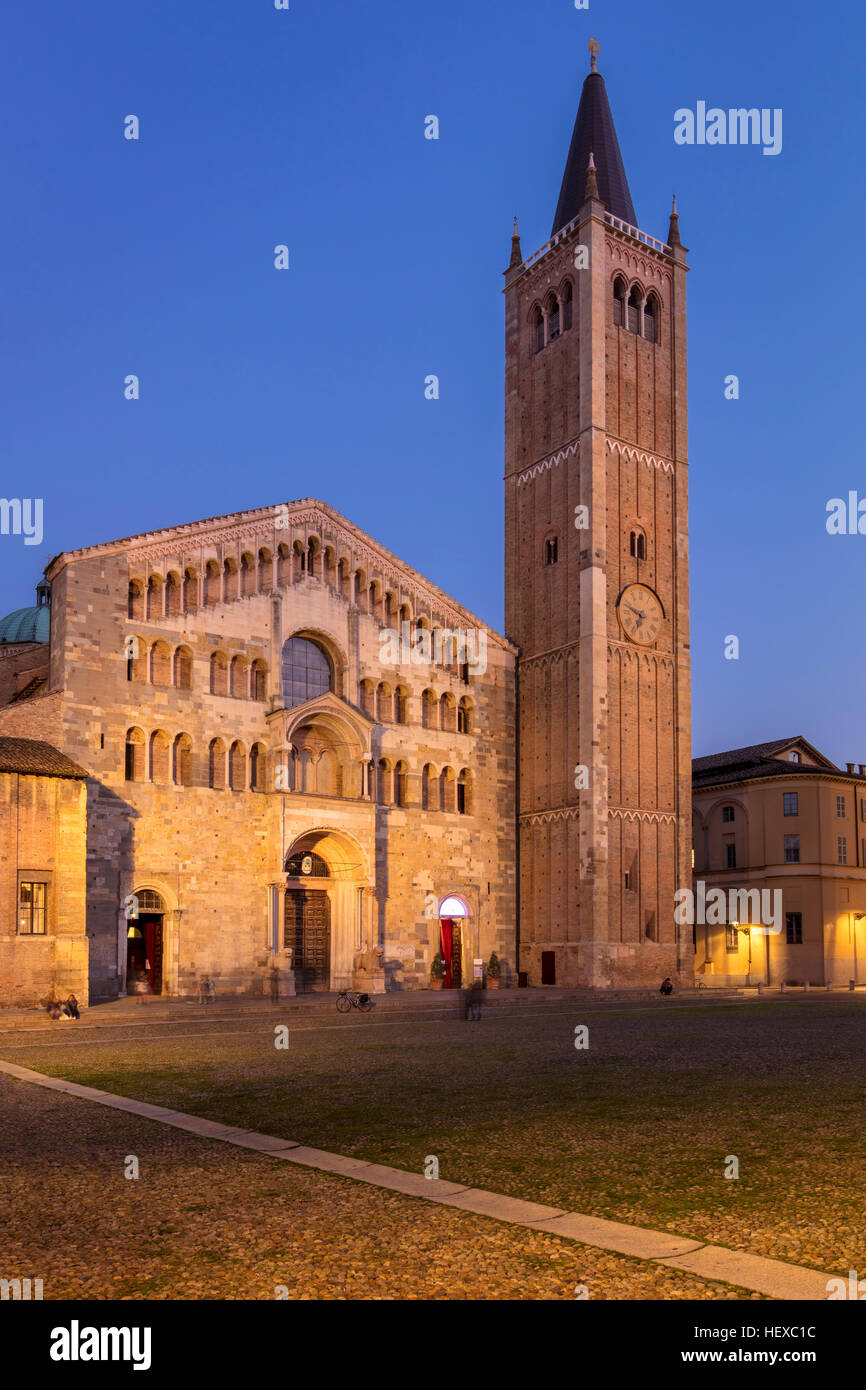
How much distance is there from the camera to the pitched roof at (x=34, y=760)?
112ft

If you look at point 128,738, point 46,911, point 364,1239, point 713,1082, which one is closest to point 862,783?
point 128,738

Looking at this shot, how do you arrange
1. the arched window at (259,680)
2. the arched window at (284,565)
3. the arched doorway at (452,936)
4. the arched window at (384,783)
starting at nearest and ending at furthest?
the arched window at (259,680) < the arched window at (284,565) < the arched window at (384,783) < the arched doorway at (452,936)

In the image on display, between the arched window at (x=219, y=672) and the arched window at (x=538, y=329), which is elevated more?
the arched window at (x=538, y=329)

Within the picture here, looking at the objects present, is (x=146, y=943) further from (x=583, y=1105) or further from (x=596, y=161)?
(x=596, y=161)

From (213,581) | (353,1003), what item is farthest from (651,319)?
(353,1003)

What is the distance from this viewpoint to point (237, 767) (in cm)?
4234

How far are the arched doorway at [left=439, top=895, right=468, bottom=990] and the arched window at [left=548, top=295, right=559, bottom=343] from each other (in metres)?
26.8

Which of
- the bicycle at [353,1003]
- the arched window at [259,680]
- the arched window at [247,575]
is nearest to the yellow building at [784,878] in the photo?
the bicycle at [353,1003]

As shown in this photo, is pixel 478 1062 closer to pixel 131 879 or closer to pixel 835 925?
pixel 131 879

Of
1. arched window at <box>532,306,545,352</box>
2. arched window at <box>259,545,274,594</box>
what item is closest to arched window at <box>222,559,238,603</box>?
arched window at <box>259,545,274,594</box>

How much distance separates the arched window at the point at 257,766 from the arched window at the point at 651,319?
27625 mm

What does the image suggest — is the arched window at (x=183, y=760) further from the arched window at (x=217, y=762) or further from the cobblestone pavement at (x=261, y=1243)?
the cobblestone pavement at (x=261, y=1243)

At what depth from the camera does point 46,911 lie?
34.5m

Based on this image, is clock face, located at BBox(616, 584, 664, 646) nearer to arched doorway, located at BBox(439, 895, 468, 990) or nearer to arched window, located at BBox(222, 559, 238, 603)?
arched doorway, located at BBox(439, 895, 468, 990)
